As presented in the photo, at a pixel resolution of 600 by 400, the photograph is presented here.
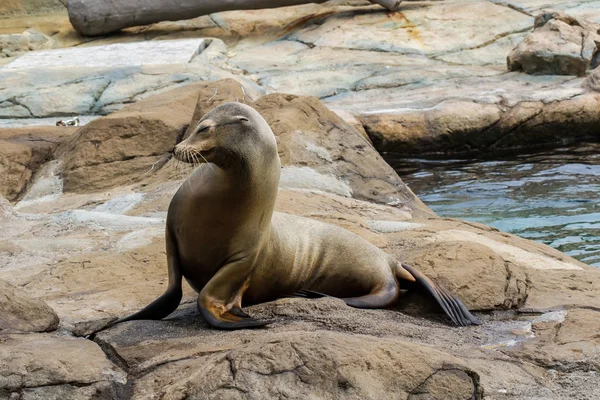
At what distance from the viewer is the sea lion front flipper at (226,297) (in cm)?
369

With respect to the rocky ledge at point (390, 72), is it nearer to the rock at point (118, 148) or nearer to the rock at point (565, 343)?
the rock at point (118, 148)

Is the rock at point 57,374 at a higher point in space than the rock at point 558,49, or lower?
higher

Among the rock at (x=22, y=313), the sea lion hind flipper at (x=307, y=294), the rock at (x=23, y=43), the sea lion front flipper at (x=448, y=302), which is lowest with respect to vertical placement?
the rock at (x=23, y=43)

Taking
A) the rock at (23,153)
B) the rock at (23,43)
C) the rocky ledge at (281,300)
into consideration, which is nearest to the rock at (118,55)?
the rock at (23,43)

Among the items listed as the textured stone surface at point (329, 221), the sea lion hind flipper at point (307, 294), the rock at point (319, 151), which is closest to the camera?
the textured stone surface at point (329, 221)

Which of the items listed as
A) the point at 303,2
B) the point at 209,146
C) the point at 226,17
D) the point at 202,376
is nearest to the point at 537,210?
the point at 209,146

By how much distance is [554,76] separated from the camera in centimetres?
1201

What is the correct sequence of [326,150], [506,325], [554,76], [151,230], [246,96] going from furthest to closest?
[554,76] → [246,96] → [326,150] → [151,230] → [506,325]

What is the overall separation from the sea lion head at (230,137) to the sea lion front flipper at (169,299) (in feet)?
1.47

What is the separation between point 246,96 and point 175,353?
475 cm

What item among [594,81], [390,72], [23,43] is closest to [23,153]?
[390,72]

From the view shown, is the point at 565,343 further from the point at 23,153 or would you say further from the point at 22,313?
the point at 23,153

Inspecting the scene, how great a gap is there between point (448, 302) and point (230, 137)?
51.0 inches

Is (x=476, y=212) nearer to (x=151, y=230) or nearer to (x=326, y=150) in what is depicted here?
(x=326, y=150)
